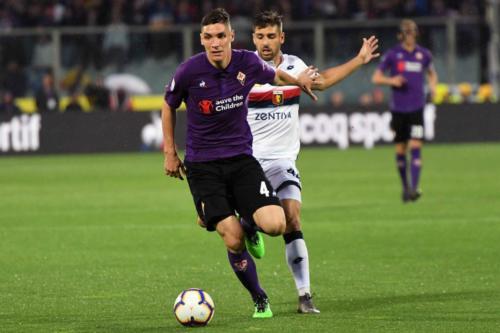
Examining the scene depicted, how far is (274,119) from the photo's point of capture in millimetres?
9617

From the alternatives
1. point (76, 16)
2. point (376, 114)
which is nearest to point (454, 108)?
point (376, 114)

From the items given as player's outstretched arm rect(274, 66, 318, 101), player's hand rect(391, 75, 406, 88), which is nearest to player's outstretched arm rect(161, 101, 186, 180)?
player's outstretched arm rect(274, 66, 318, 101)

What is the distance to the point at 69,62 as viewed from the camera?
3016 centimetres

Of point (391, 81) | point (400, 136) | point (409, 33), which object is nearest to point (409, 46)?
point (409, 33)

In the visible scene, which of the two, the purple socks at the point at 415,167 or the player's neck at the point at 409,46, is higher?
the player's neck at the point at 409,46

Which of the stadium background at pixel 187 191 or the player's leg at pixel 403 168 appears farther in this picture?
the player's leg at pixel 403 168

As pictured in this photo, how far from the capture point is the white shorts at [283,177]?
364 inches

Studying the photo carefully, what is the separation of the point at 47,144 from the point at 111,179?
21.5ft

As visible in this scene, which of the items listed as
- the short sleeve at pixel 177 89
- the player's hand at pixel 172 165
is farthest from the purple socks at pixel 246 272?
the short sleeve at pixel 177 89

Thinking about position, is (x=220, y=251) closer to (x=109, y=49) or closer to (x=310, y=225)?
(x=310, y=225)

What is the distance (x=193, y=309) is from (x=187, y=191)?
12162 millimetres

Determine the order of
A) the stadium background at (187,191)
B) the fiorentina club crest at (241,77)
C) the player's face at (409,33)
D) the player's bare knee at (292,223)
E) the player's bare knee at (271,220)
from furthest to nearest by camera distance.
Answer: the player's face at (409,33), the stadium background at (187,191), the player's bare knee at (292,223), the fiorentina club crest at (241,77), the player's bare knee at (271,220)

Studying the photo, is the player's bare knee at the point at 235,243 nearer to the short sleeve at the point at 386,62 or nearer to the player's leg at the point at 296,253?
the player's leg at the point at 296,253

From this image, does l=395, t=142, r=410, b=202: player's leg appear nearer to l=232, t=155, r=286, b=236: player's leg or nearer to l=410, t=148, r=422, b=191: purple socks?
l=410, t=148, r=422, b=191: purple socks
